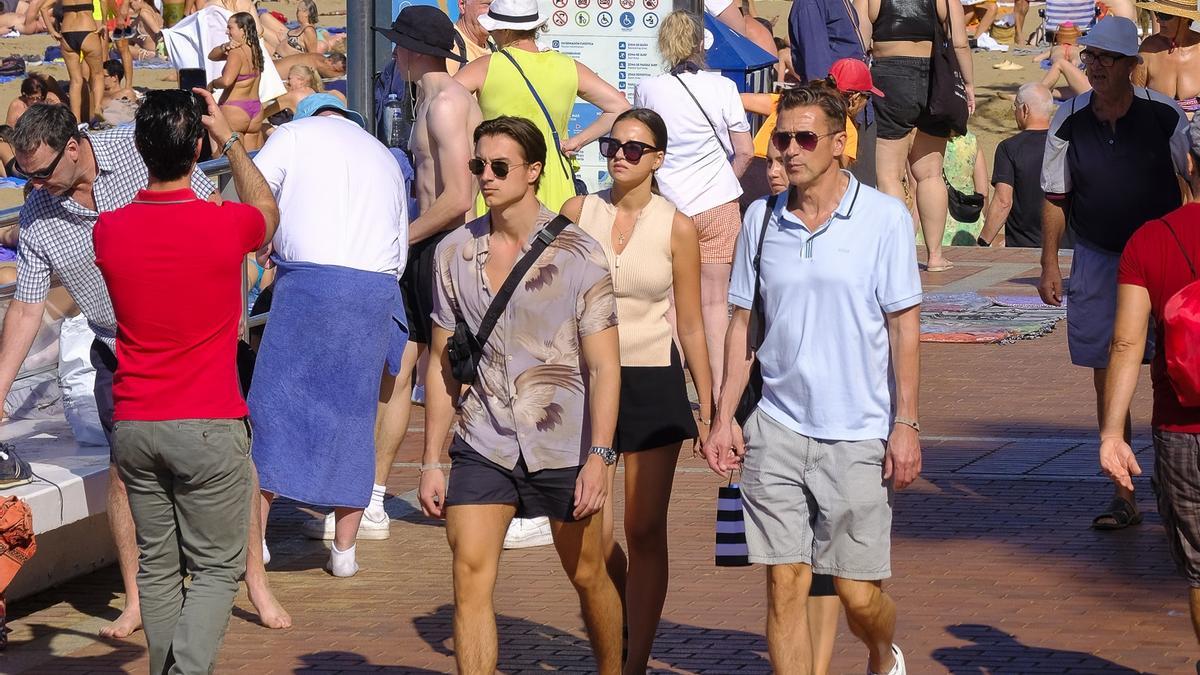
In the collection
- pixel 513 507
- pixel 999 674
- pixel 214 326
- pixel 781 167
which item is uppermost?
pixel 781 167

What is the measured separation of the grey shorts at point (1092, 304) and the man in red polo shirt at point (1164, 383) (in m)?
2.33

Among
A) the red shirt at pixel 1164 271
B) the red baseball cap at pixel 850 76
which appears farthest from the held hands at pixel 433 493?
the red baseball cap at pixel 850 76

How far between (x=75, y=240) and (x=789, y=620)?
2.85 meters

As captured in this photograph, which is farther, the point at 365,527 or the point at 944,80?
the point at 944,80

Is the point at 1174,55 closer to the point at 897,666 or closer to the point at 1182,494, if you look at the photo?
the point at 1182,494

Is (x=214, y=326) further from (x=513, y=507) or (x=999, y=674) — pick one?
(x=999, y=674)

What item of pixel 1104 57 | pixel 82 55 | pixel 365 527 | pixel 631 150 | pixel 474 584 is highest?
pixel 1104 57

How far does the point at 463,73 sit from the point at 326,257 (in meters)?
1.42

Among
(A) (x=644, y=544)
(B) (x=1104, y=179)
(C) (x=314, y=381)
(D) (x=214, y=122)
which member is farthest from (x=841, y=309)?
(B) (x=1104, y=179)

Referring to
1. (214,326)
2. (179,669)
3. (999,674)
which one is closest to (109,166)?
(214,326)

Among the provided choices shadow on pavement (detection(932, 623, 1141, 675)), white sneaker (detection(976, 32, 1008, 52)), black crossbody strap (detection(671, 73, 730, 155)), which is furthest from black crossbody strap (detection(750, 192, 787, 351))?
white sneaker (detection(976, 32, 1008, 52))

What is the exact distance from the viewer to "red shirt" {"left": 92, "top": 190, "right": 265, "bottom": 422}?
206 inches

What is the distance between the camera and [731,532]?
5668mm

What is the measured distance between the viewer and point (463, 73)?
26.8ft
